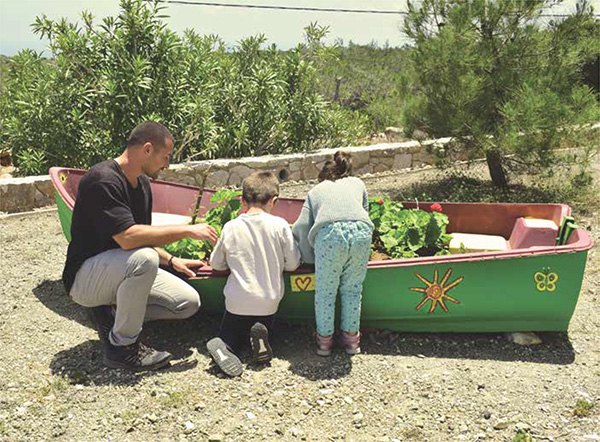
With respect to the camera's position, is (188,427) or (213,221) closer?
(188,427)

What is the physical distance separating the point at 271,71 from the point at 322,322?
5667mm

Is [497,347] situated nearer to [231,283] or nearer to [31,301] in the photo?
[231,283]

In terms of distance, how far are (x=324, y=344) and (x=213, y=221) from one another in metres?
1.43

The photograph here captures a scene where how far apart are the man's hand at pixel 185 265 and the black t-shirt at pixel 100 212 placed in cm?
45

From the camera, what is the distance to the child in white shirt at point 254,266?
12.6 feet

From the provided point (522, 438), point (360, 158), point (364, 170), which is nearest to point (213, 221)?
point (522, 438)

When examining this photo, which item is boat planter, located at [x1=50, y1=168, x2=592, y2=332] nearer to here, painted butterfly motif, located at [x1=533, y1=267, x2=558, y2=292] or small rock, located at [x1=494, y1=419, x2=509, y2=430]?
painted butterfly motif, located at [x1=533, y1=267, x2=558, y2=292]

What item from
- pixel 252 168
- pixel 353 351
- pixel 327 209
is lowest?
pixel 353 351

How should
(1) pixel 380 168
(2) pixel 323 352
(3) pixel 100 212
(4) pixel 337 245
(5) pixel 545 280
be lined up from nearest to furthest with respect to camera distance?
(3) pixel 100 212, (4) pixel 337 245, (5) pixel 545 280, (2) pixel 323 352, (1) pixel 380 168

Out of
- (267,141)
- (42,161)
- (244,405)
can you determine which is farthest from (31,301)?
(267,141)

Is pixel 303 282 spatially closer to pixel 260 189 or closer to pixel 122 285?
pixel 260 189

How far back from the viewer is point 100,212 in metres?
3.63

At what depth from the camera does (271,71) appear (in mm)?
8852

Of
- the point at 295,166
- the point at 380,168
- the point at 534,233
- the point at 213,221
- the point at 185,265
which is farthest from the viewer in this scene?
the point at 380,168
